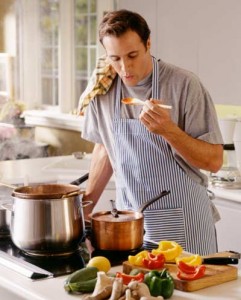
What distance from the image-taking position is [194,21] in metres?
4.13

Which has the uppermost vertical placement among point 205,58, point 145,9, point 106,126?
point 145,9

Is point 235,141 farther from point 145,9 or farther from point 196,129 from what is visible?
point 196,129

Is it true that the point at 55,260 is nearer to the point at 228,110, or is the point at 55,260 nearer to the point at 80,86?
the point at 228,110

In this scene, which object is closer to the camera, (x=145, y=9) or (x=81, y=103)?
(x=81, y=103)

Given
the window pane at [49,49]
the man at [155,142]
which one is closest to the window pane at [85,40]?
the window pane at [49,49]

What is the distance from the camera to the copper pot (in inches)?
87.2

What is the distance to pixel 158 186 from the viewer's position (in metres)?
2.81

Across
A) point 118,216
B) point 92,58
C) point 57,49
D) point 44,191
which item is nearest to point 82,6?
point 92,58

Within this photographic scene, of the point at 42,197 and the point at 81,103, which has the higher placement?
the point at 81,103

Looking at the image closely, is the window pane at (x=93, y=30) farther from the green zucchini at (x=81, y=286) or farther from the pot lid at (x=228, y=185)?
the green zucchini at (x=81, y=286)

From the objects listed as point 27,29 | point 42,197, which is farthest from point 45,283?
point 27,29

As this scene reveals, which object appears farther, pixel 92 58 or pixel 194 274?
pixel 92 58

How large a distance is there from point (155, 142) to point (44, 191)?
0.56 m

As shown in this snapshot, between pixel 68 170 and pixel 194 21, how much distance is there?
115cm
